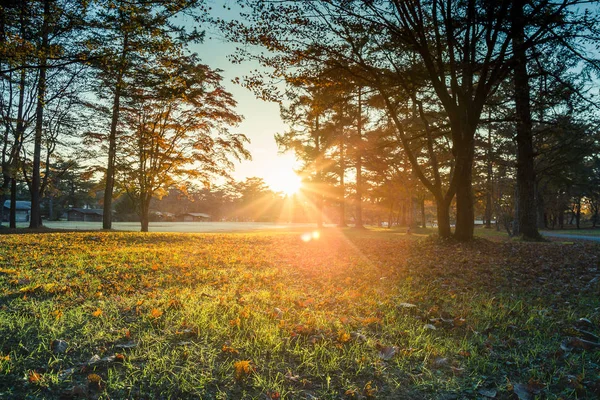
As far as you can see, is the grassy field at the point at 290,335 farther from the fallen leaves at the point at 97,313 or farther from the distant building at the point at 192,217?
the distant building at the point at 192,217

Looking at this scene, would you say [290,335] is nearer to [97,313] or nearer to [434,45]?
[97,313]

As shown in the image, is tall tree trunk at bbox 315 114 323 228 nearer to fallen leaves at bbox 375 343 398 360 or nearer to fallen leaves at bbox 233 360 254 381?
fallen leaves at bbox 375 343 398 360

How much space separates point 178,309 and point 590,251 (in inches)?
453

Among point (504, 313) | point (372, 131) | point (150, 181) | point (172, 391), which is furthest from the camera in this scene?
point (372, 131)

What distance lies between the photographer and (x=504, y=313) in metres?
4.29

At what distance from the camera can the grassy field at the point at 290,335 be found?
253 cm

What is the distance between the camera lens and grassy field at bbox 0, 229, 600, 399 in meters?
2.53

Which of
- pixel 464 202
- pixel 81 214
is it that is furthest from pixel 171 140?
pixel 81 214

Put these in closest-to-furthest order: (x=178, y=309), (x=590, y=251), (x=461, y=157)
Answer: (x=178, y=309)
(x=590, y=251)
(x=461, y=157)

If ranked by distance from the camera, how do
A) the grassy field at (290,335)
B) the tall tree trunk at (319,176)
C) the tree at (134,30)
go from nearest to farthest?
the grassy field at (290,335)
the tree at (134,30)
the tall tree trunk at (319,176)

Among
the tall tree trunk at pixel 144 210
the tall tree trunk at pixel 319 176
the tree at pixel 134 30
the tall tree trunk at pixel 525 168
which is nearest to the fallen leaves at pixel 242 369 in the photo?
the tree at pixel 134 30

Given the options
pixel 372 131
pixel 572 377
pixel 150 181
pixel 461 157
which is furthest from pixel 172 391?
pixel 372 131

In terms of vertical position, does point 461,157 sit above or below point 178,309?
above

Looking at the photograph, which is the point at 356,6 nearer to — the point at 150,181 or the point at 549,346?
the point at 549,346
